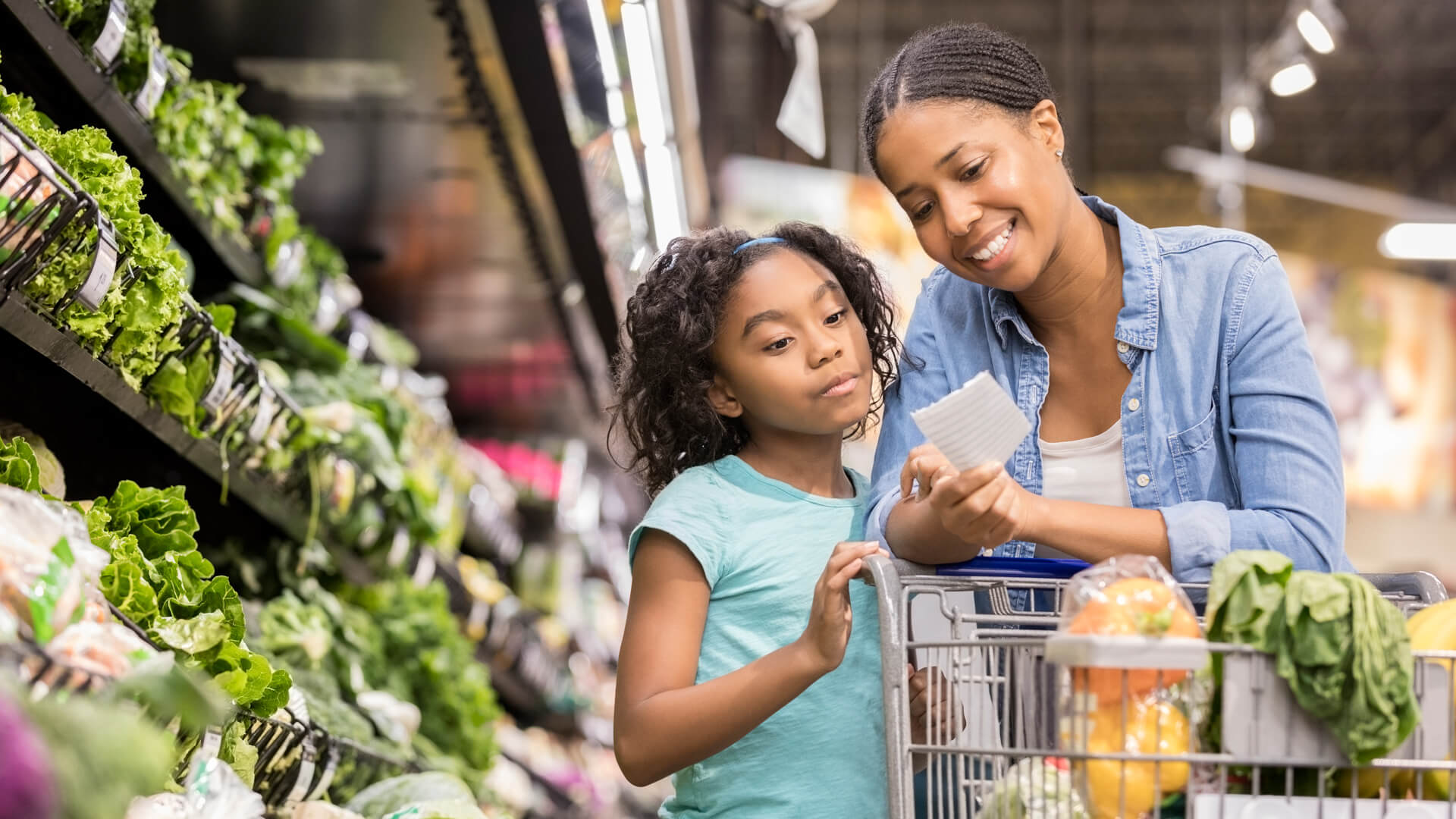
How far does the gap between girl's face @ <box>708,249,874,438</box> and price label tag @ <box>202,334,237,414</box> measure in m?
0.87

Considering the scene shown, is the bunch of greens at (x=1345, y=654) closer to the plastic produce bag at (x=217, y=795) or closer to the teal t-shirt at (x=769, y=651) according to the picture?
the teal t-shirt at (x=769, y=651)

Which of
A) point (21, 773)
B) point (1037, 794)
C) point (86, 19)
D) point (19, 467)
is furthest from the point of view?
point (86, 19)

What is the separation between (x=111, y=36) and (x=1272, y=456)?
169 centimetres

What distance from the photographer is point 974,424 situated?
1343 millimetres

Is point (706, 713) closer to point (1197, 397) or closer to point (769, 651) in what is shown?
point (769, 651)

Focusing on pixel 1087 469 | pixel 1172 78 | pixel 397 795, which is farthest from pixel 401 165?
pixel 1172 78

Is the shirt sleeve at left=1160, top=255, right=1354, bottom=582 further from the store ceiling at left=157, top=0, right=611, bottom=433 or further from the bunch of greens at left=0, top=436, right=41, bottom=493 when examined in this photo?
the store ceiling at left=157, top=0, right=611, bottom=433

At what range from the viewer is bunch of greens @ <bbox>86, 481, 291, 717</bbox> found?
5.65 ft

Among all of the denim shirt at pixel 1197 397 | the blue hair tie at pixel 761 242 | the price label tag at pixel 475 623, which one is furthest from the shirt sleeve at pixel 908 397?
the price label tag at pixel 475 623

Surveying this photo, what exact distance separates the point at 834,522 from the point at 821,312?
0.95 feet

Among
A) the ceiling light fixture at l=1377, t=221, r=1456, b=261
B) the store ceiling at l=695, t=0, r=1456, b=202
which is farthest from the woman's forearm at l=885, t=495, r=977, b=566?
the store ceiling at l=695, t=0, r=1456, b=202

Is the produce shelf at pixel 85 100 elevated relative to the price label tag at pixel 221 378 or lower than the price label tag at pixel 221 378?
elevated

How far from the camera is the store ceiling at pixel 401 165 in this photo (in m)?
2.65

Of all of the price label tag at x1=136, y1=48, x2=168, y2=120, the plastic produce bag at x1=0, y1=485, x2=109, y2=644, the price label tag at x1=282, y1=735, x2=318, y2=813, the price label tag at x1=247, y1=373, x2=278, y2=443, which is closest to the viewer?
the plastic produce bag at x1=0, y1=485, x2=109, y2=644
